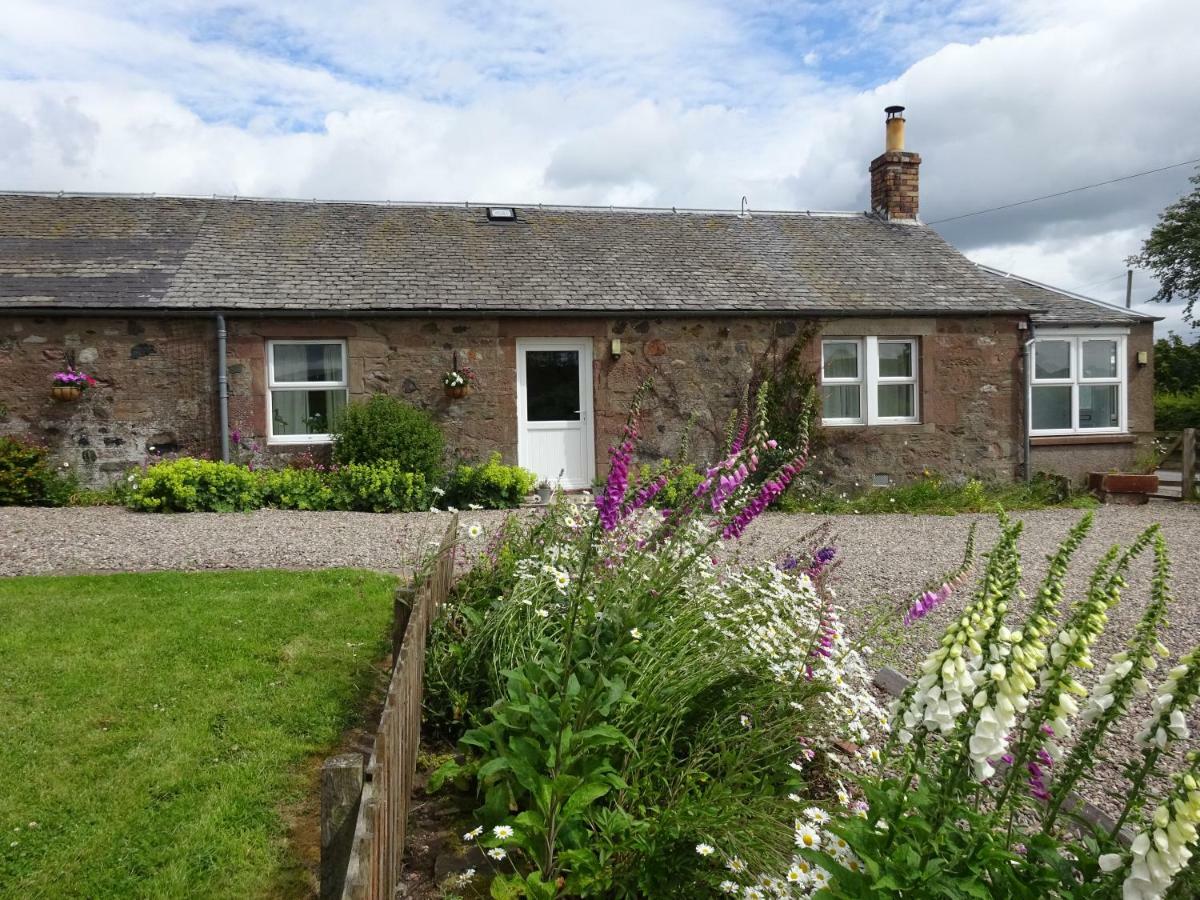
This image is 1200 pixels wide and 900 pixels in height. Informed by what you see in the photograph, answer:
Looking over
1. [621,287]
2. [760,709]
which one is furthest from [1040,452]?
[760,709]

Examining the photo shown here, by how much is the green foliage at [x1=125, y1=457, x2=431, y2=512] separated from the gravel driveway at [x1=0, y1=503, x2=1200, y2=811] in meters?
0.44

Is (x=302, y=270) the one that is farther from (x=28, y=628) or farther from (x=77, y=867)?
(x=77, y=867)

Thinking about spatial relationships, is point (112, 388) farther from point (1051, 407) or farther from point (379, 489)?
point (1051, 407)

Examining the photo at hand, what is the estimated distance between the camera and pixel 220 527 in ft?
29.5

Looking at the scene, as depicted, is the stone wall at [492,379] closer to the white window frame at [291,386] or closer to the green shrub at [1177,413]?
the white window frame at [291,386]

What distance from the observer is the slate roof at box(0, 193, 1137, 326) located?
11898mm

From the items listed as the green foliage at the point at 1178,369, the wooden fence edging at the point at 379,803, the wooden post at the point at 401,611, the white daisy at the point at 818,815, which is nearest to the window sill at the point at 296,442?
the wooden post at the point at 401,611

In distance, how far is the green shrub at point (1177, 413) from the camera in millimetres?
20375

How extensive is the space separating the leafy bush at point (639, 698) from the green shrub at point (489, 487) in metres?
6.73

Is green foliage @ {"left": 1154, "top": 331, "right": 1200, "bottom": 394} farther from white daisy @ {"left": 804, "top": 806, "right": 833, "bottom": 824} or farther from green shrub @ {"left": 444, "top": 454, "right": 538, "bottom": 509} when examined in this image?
white daisy @ {"left": 804, "top": 806, "right": 833, "bottom": 824}

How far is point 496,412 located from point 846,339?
18.4ft

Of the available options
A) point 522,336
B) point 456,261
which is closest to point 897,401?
point 522,336

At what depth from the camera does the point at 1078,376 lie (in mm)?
15242

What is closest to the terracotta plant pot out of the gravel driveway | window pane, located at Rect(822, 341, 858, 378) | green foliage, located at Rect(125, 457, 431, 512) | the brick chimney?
the gravel driveway
